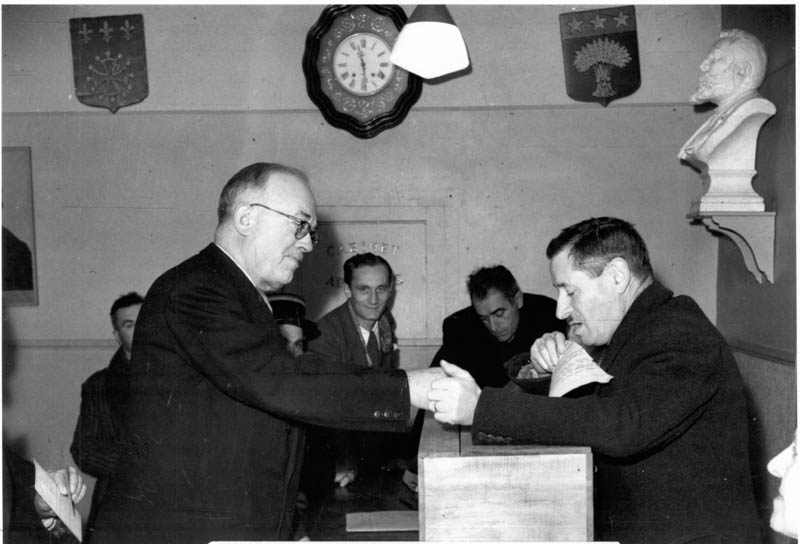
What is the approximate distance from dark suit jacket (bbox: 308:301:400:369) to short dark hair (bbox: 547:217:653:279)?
191cm

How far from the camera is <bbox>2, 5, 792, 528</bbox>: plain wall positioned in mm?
4508

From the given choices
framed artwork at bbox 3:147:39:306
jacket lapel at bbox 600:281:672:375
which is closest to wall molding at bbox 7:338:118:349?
framed artwork at bbox 3:147:39:306

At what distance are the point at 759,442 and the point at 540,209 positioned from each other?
1850mm

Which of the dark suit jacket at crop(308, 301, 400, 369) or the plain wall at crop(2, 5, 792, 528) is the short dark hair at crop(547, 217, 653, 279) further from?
the plain wall at crop(2, 5, 792, 528)

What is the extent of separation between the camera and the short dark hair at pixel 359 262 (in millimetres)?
4145

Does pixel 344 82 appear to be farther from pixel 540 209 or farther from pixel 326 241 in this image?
pixel 540 209

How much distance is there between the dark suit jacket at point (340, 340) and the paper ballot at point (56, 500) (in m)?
1.98

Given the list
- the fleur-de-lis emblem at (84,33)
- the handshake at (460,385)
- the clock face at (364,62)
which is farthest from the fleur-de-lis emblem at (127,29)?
the handshake at (460,385)

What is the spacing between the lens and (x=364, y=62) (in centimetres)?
448

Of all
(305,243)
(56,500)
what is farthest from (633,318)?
(56,500)

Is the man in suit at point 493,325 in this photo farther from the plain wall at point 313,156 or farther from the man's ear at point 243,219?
the man's ear at point 243,219

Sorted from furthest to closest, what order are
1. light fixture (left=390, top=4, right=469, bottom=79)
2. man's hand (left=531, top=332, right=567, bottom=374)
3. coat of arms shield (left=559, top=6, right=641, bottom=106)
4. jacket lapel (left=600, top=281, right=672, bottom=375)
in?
coat of arms shield (left=559, top=6, right=641, bottom=106) < light fixture (left=390, top=4, right=469, bottom=79) < man's hand (left=531, top=332, right=567, bottom=374) < jacket lapel (left=600, top=281, right=672, bottom=375)

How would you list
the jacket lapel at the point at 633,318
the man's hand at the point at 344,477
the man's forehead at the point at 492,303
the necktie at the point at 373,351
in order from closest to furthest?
1. the jacket lapel at the point at 633,318
2. the man's hand at the point at 344,477
3. the necktie at the point at 373,351
4. the man's forehead at the point at 492,303

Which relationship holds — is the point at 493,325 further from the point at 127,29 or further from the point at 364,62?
the point at 127,29
